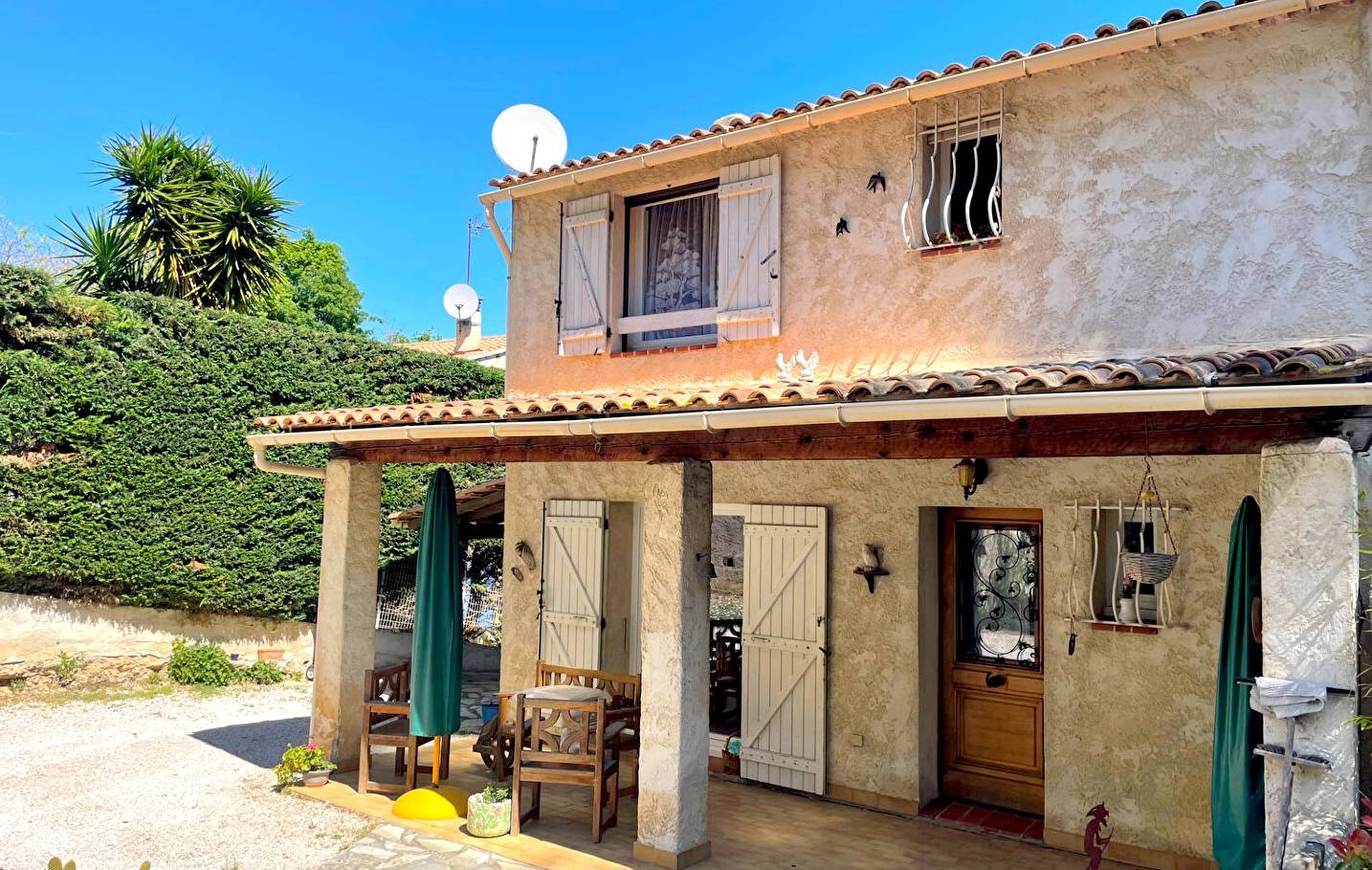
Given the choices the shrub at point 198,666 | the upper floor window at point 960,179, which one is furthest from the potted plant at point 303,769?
the upper floor window at point 960,179

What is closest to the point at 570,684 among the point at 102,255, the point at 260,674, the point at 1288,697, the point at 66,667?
the point at 1288,697

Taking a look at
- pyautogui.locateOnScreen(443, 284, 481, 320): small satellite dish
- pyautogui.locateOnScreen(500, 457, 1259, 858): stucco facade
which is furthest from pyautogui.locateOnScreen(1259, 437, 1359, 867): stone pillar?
pyautogui.locateOnScreen(443, 284, 481, 320): small satellite dish

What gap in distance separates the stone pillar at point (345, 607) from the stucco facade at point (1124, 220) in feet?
11.9

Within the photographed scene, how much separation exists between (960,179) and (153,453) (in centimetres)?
1153

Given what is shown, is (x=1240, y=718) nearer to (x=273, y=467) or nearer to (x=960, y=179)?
(x=960, y=179)

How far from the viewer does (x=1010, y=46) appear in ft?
23.4

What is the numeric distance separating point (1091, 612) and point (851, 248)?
3.52m

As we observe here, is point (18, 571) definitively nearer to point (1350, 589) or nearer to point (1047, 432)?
point (1047, 432)

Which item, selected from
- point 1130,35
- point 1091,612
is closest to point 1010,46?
point 1130,35

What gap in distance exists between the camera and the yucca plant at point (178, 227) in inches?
576

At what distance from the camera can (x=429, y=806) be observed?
25.1 ft

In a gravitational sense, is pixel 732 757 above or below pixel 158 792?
above

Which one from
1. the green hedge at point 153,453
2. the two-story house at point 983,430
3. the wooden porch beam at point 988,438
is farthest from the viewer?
the green hedge at point 153,453

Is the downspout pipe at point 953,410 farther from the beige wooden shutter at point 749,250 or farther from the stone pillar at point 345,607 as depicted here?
the beige wooden shutter at point 749,250
